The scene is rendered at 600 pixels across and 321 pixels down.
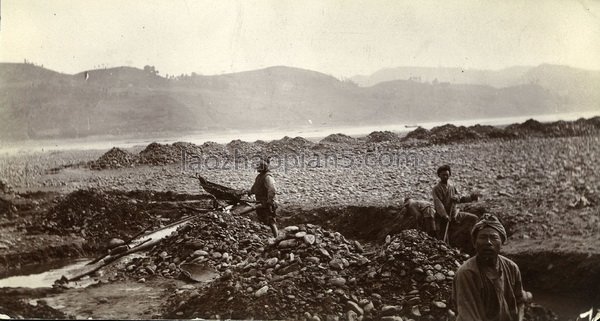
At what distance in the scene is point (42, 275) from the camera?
4.54 m

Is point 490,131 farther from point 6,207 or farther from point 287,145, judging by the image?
point 6,207

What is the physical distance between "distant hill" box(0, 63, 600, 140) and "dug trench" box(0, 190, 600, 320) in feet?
2.29

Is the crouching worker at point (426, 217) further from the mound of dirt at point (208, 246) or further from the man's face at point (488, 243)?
the mound of dirt at point (208, 246)

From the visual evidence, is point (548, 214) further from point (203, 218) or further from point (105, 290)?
point (105, 290)

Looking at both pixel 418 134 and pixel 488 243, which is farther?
pixel 418 134

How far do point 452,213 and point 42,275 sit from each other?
3709 millimetres

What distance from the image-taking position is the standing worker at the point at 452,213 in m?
4.30

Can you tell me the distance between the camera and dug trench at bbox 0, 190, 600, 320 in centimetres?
419

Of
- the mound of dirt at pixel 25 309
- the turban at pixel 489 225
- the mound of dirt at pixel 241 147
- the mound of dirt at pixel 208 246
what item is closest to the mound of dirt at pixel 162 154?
the mound of dirt at pixel 241 147

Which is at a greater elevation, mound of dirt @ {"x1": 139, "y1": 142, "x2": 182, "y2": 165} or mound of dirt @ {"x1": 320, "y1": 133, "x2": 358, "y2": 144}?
mound of dirt @ {"x1": 320, "y1": 133, "x2": 358, "y2": 144}

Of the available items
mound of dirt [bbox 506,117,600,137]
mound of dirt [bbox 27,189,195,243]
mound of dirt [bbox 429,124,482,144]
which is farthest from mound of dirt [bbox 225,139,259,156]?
mound of dirt [bbox 506,117,600,137]

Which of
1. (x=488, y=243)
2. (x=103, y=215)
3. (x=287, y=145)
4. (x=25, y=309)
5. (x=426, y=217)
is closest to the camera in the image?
(x=488, y=243)

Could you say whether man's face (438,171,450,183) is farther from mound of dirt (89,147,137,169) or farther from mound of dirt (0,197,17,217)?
mound of dirt (0,197,17,217)

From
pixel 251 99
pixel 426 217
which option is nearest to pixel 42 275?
pixel 251 99
